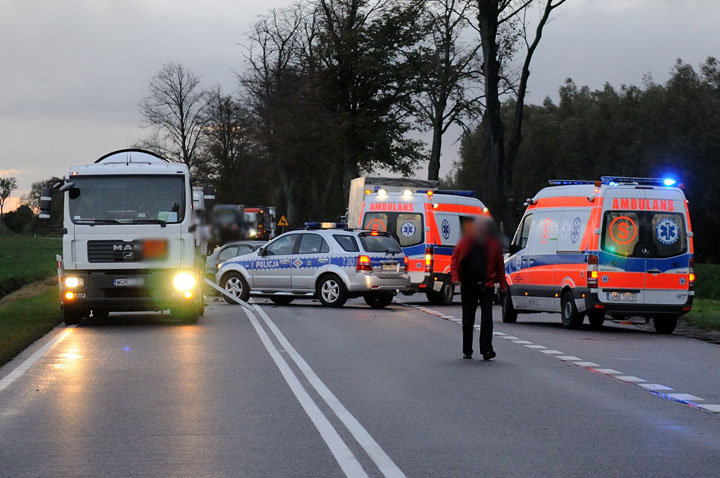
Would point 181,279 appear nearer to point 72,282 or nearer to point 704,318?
point 72,282

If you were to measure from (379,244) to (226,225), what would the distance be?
2612cm

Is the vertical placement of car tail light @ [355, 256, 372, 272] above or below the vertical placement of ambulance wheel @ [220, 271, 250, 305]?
above

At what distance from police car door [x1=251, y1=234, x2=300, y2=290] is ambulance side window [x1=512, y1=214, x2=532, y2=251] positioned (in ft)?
22.2

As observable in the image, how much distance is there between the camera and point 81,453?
28.6 ft

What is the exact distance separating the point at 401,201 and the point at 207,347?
581 inches

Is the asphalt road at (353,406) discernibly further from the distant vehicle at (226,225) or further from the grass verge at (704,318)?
the distant vehicle at (226,225)

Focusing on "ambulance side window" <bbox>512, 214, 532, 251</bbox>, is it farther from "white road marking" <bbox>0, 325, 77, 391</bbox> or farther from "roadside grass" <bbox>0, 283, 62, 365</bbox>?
"roadside grass" <bbox>0, 283, 62, 365</bbox>

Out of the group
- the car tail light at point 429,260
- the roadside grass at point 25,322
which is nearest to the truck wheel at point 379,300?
the car tail light at point 429,260

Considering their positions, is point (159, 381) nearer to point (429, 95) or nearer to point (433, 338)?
point (433, 338)

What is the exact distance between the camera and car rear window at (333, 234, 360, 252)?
29.0 m

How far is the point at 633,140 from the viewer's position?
85.9m

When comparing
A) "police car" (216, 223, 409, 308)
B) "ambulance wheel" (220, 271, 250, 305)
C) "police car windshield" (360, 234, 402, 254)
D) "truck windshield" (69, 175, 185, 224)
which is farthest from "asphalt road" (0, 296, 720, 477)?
"ambulance wheel" (220, 271, 250, 305)

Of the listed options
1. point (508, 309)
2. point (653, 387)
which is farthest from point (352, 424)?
point (508, 309)

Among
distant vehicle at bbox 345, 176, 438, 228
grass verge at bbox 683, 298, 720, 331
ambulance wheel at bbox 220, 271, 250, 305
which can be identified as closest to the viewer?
grass verge at bbox 683, 298, 720, 331
